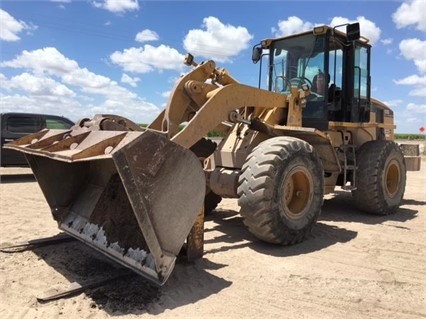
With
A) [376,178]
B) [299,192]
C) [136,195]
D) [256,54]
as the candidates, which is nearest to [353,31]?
[256,54]

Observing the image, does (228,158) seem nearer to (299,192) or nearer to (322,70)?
(299,192)

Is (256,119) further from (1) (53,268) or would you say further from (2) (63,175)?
(1) (53,268)

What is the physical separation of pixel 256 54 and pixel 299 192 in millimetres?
3005

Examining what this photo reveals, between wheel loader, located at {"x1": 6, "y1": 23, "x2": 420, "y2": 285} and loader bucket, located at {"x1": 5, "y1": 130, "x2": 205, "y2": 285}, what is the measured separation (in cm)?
1

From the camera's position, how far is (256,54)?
7.62 meters

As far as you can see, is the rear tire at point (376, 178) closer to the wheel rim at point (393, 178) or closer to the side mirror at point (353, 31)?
the wheel rim at point (393, 178)

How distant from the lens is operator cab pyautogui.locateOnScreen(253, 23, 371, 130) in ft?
23.2

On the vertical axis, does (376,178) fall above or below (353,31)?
below

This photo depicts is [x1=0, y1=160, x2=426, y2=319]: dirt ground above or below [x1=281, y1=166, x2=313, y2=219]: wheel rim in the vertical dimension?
below

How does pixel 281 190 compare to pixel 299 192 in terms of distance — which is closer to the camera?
pixel 281 190

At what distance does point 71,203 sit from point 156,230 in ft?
6.75

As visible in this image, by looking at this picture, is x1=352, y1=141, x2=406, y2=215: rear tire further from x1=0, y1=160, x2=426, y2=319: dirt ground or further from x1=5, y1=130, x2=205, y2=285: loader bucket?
x1=5, y1=130, x2=205, y2=285: loader bucket

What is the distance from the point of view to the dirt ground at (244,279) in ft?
11.7

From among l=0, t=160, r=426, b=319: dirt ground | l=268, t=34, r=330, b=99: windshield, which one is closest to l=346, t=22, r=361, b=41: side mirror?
l=268, t=34, r=330, b=99: windshield
